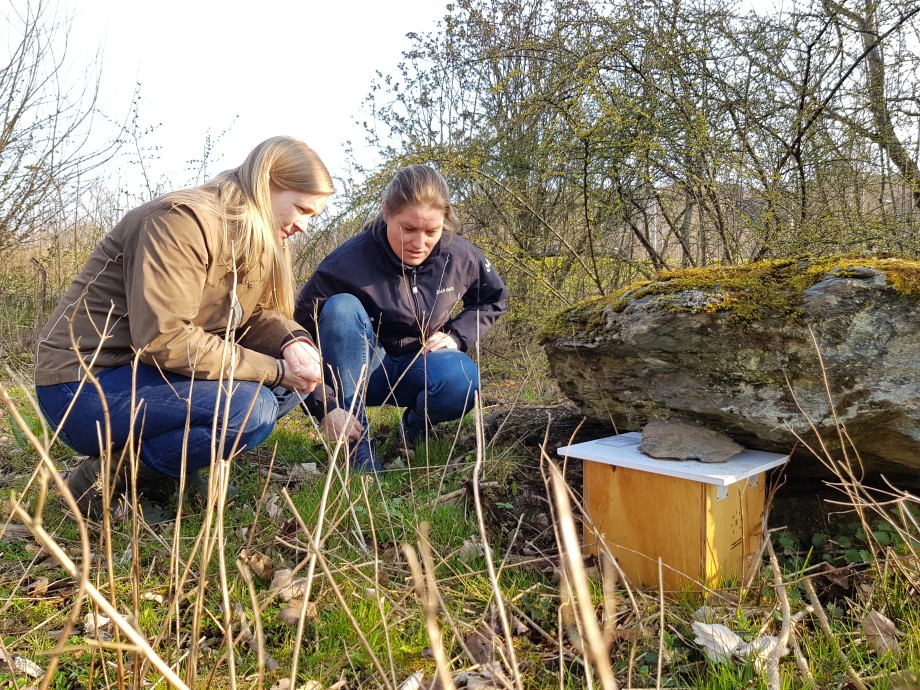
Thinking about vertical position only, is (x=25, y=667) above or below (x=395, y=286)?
below

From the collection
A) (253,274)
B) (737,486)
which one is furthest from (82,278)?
(737,486)

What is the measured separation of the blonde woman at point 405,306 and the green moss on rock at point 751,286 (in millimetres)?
887

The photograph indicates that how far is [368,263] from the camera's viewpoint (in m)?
3.37

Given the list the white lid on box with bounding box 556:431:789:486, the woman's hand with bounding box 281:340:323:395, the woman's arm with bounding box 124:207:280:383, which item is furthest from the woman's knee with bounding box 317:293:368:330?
the white lid on box with bounding box 556:431:789:486

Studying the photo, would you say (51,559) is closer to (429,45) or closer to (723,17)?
(723,17)

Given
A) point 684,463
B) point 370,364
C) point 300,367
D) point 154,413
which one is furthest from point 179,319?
point 684,463

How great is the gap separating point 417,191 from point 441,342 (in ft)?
2.61

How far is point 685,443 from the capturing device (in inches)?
89.6

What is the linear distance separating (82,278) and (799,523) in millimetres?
2930

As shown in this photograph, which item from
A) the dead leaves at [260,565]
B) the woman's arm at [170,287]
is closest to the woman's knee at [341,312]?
the woman's arm at [170,287]

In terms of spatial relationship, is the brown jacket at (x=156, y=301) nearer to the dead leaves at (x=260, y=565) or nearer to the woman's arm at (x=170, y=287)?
the woman's arm at (x=170, y=287)

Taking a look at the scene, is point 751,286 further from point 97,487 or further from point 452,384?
point 97,487

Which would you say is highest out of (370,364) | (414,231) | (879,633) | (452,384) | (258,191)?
(258,191)

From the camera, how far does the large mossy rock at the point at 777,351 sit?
80.1 inches
